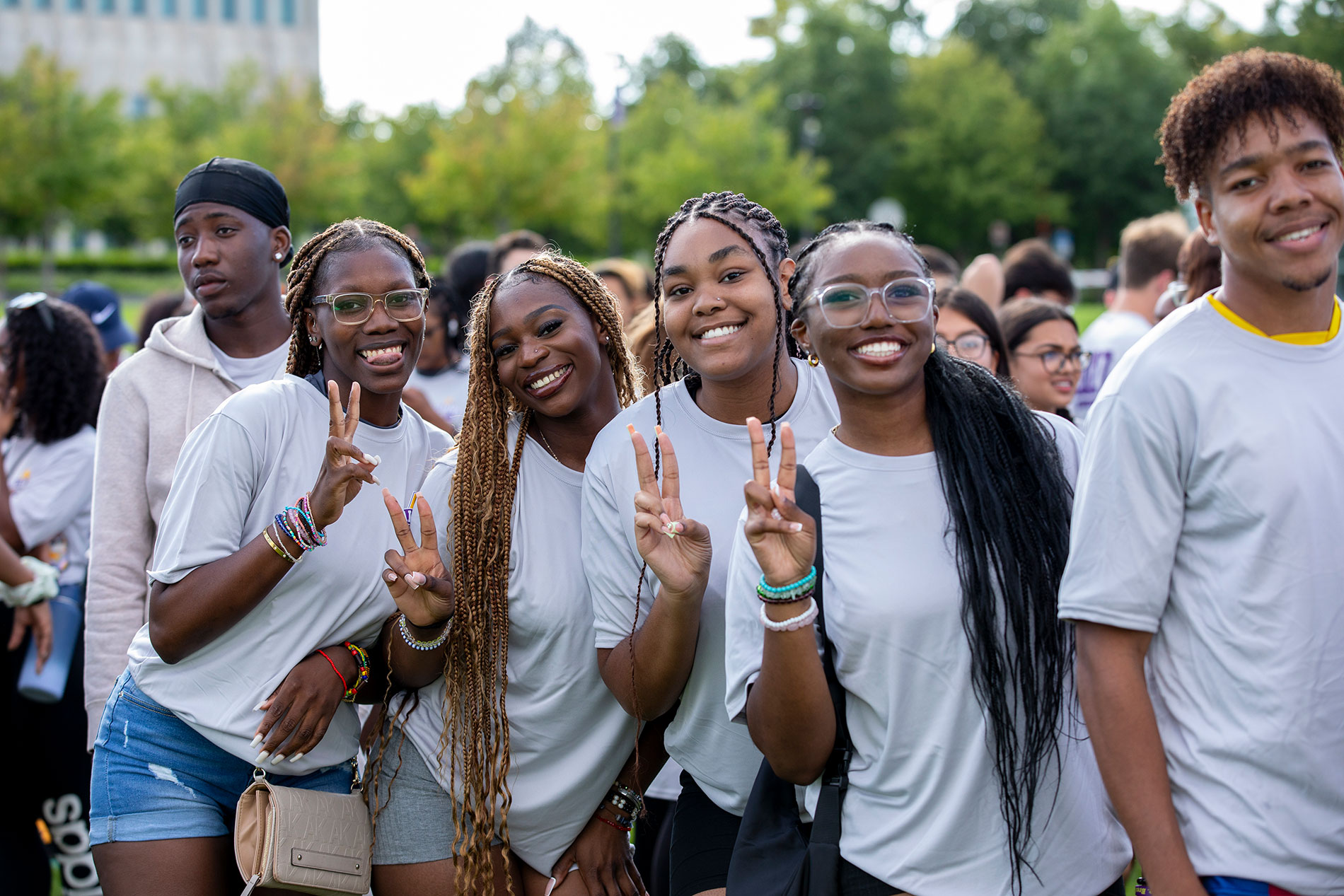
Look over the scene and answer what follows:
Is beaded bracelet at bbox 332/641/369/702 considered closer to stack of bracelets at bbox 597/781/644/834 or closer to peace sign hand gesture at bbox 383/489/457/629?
peace sign hand gesture at bbox 383/489/457/629

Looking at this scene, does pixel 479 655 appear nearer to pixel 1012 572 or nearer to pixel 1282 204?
pixel 1012 572

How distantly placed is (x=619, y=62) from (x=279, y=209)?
14.2 m

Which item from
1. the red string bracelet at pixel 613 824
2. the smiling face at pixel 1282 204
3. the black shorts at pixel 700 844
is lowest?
the red string bracelet at pixel 613 824

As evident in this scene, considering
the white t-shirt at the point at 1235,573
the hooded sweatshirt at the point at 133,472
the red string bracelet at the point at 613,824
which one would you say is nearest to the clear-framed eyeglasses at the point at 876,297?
the white t-shirt at the point at 1235,573

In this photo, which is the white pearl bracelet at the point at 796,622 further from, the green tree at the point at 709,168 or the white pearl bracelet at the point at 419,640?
the green tree at the point at 709,168

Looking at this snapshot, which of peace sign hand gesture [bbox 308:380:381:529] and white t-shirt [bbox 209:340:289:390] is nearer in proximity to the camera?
peace sign hand gesture [bbox 308:380:381:529]

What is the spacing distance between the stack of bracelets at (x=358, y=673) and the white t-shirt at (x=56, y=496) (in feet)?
6.75

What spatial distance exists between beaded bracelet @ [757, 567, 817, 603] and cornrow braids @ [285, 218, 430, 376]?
68.6 inches

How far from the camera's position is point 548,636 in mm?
3074

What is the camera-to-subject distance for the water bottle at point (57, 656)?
14.5 feet

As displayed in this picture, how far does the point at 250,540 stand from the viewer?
9.95 feet

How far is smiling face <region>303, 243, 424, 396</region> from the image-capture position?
3268 mm

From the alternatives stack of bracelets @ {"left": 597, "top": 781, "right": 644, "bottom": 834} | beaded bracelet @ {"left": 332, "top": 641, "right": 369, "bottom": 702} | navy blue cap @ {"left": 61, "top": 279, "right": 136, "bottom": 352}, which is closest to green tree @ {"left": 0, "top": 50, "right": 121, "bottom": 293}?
navy blue cap @ {"left": 61, "top": 279, "right": 136, "bottom": 352}

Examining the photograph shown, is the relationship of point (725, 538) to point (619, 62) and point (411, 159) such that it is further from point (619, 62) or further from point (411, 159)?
point (411, 159)
